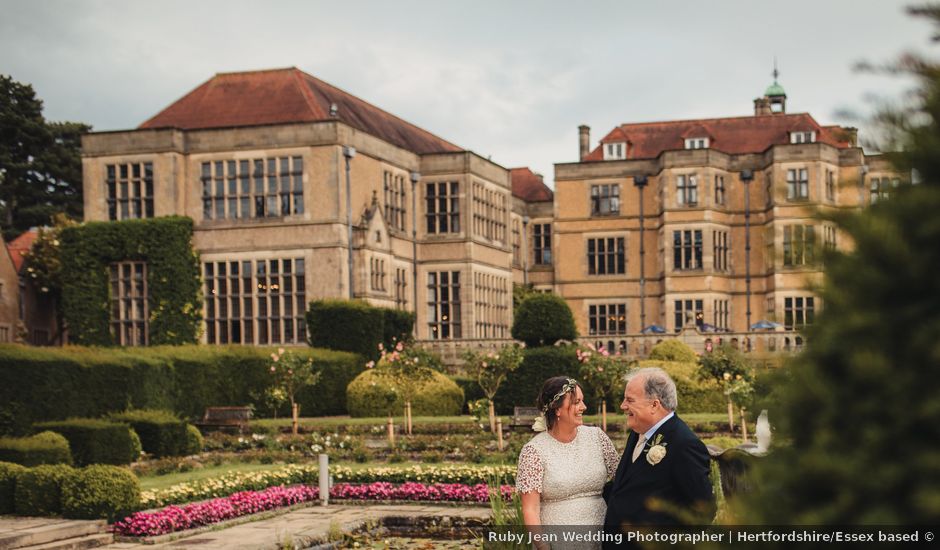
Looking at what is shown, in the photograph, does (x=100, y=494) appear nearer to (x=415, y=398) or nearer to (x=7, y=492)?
(x=7, y=492)

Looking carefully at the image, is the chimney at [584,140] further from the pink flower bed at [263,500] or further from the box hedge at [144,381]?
the pink flower bed at [263,500]

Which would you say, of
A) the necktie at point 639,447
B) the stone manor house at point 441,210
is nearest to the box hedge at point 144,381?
the stone manor house at point 441,210

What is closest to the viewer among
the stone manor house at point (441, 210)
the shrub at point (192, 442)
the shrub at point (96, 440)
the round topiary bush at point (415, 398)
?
the shrub at point (96, 440)

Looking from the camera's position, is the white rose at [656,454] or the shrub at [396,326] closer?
the white rose at [656,454]

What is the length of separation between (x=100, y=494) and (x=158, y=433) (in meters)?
8.56

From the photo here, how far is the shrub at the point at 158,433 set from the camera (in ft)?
68.6

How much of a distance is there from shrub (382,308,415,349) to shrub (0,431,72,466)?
1502 cm

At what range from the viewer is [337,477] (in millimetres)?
16469

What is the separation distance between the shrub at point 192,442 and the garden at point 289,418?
36 mm

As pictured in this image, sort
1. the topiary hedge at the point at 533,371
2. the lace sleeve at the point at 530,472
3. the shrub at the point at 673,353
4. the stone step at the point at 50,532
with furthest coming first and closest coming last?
the shrub at the point at 673,353 < the topiary hedge at the point at 533,371 < the stone step at the point at 50,532 < the lace sleeve at the point at 530,472

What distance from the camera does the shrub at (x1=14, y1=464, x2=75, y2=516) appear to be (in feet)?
43.0

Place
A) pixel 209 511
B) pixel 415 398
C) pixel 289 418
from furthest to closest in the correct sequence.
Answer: pixel 289 418, pixel 415 398, pixel 209 511

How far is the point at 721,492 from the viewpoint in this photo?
8.16m

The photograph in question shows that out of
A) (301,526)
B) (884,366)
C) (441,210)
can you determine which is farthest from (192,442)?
(884,366)
